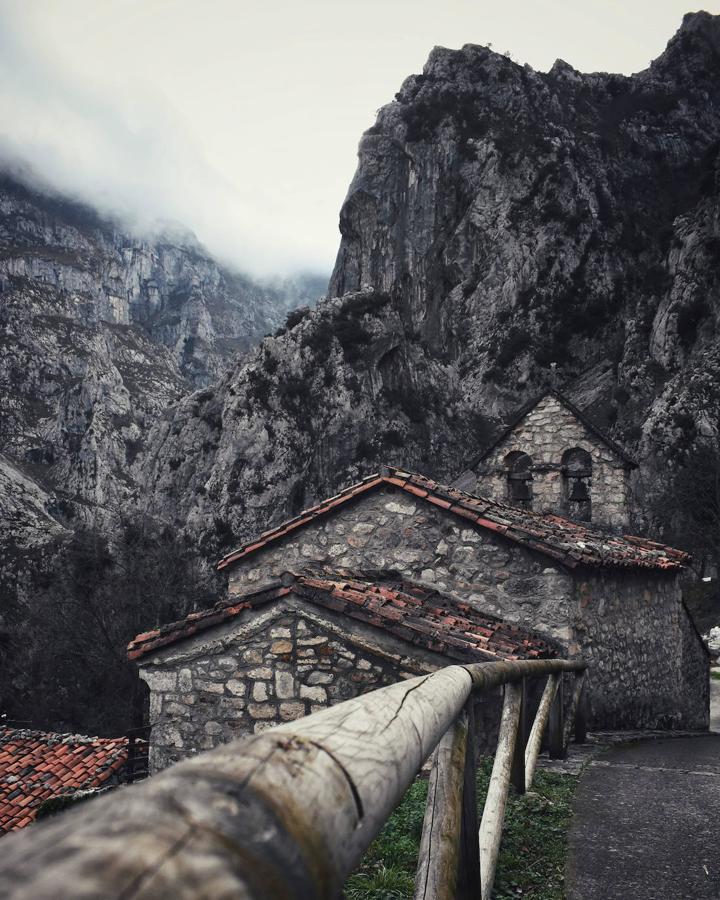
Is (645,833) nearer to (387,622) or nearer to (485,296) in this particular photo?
(387,622)

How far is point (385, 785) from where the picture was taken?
3.96 feet

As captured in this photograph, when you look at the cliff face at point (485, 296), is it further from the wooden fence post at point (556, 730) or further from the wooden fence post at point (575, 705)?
the wooden fence post at point (556, 730)

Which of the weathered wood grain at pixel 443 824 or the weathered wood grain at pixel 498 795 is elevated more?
the weathered wood grain at pixel 443 824

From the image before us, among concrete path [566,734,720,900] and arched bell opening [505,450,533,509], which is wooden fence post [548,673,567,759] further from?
arched bell opening [505,450,533,509]

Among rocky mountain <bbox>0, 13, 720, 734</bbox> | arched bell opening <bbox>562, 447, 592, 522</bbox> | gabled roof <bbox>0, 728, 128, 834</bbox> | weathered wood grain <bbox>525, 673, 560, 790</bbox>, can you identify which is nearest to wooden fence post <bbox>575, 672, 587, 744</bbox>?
weathered wood grain <bbox>525, 673, 560, 790</bbox>

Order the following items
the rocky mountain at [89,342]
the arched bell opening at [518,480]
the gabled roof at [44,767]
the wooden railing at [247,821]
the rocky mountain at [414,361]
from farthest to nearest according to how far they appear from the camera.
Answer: the rocky mountain at [89,342] < the rocky mountain at [414,361] < the arched bell opening at [518,480] < the gabled roof at [44,767] < the wooden railing at [247,821]

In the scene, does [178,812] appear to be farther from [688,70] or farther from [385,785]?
[688,70]

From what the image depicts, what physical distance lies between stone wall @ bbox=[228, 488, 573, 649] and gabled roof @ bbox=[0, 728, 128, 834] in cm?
416

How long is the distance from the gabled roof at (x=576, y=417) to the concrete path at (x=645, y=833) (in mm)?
8555

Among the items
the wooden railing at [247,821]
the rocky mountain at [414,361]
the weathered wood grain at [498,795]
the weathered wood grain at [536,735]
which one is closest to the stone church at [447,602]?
the weathered wood grain at [536,735]

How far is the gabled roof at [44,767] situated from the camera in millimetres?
11609

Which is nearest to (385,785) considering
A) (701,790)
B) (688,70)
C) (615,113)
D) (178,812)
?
(178,812)

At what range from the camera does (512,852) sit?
3.76 metres

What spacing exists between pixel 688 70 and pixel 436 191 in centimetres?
3086
